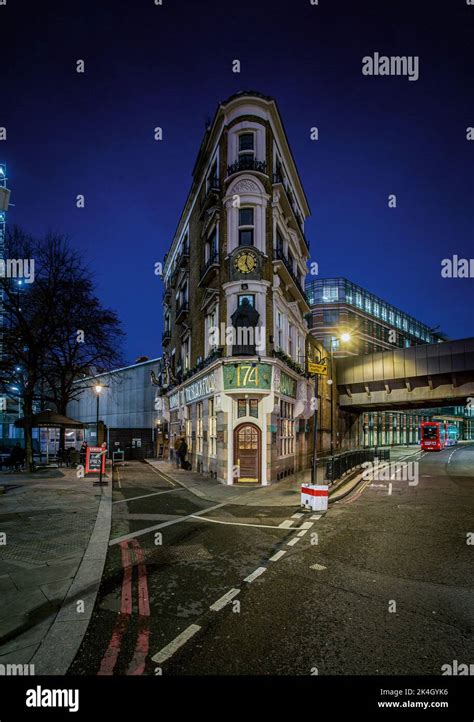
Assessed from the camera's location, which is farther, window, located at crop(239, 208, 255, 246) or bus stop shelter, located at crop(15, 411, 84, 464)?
bus stop shelter, located at crop(15, 411, 84, 464)

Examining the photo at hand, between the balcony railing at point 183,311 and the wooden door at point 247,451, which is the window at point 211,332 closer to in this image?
the wooden door at point 247,451

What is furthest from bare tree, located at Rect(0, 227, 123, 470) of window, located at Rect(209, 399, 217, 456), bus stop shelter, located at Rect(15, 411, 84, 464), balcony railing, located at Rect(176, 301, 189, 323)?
window, located at Rect(209, 399, 217, 456)

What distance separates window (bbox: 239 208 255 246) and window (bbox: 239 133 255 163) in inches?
104

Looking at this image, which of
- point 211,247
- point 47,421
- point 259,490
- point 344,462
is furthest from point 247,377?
point 47,421

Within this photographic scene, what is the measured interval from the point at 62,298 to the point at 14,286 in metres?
Answer: 2.60

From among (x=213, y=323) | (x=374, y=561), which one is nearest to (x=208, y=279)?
(x=213, y=323)

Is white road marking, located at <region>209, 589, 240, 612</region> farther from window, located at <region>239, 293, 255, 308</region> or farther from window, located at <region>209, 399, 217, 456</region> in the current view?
window, located at <region>239, 293, 255, 308</region>

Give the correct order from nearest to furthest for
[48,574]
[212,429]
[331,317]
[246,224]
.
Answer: [48,574] < [246,224] < [212,429] < [331,317]

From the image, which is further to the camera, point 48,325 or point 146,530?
point 48,325

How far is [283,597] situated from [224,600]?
2.91 ft

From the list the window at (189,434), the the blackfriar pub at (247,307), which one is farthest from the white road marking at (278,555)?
the window at (189,434)

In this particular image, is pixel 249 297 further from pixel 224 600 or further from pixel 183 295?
pixel 224 600

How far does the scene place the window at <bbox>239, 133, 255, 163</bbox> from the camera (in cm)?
2002

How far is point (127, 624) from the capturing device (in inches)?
197
